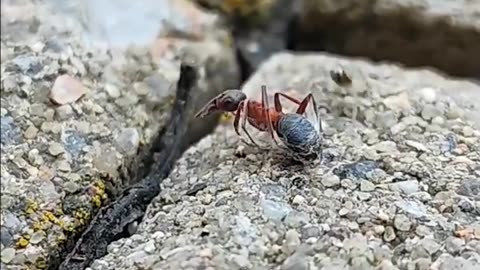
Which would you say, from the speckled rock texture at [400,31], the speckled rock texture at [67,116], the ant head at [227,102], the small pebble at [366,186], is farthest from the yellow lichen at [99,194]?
the speckled rock texture at [400,31]

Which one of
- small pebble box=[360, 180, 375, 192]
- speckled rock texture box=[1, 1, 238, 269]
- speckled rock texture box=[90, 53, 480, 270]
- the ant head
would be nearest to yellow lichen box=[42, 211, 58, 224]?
speckled rock texture box=[1, 1, 238, 269]

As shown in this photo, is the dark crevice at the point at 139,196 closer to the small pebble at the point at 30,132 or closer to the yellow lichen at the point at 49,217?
the yellow lichen at the point at 49,217

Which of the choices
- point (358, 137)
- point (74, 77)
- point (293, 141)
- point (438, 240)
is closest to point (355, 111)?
point (358, 137)

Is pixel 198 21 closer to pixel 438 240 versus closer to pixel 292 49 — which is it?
pixel 292 49

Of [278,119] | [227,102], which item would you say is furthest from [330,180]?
[227,102]

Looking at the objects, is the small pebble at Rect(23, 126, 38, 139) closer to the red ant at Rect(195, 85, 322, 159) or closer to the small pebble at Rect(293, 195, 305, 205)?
the red ant at Rect(195, 85, 322, 159)

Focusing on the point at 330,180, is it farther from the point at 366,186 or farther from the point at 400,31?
the point at 400,31
